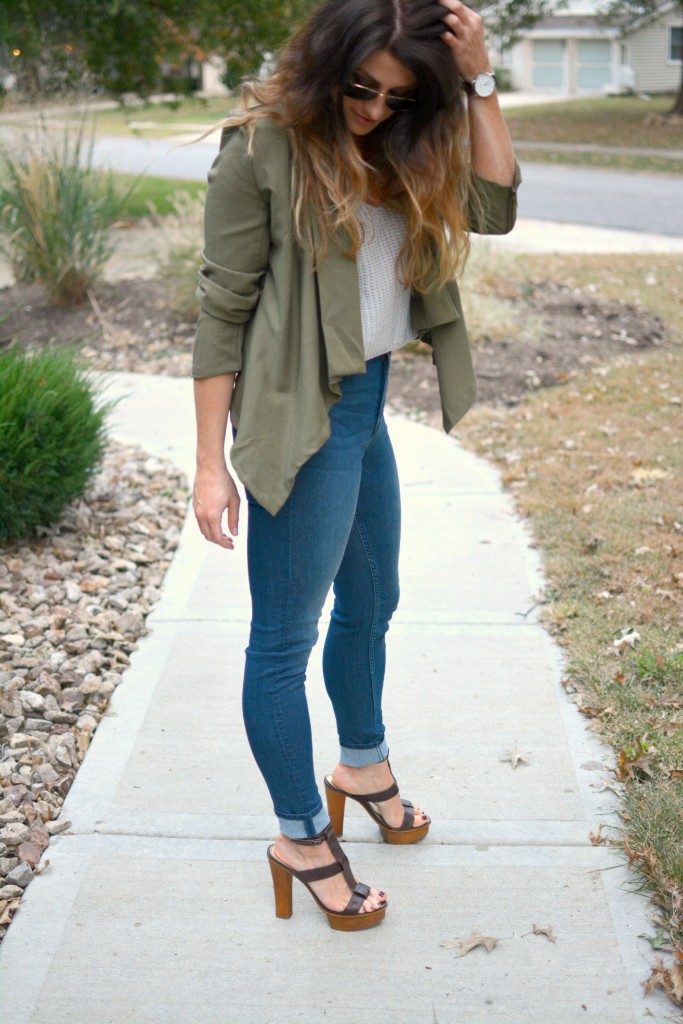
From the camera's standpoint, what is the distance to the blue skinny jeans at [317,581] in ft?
7.14

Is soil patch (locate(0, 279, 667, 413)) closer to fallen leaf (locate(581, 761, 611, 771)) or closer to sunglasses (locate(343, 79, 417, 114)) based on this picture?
fallen leaf (locate(581, 761, 611, 771))

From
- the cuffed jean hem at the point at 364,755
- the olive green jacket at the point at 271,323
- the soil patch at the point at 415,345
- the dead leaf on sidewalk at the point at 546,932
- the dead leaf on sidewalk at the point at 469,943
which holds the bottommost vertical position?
the soil patch at the point at 415,345

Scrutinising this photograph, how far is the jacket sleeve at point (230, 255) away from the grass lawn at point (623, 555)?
59.7 inches

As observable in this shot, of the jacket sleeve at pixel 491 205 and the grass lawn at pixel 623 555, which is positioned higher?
the jacket sleeve at pixel 491 205

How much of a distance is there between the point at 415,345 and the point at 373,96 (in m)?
5.32

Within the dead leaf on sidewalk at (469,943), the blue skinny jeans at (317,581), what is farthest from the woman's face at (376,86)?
the dead leaf on sidewalk at (469,943)

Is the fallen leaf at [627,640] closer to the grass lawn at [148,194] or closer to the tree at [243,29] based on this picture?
the grass lawn at [148,194]

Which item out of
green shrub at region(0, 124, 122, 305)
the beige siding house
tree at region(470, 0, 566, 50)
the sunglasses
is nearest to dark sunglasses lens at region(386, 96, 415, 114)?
the sunglasses

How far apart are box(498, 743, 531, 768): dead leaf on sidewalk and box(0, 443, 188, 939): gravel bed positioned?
47.6 inches

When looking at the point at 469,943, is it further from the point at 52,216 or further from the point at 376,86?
the point at 52,216

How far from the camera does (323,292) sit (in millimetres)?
2053

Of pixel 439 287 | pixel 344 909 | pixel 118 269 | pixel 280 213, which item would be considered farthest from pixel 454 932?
pixel 118 269

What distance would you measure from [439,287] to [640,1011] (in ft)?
4.92

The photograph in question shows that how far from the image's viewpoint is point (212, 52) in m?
13.4
